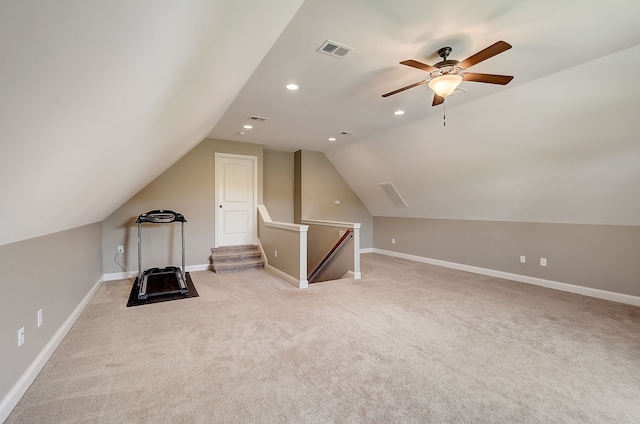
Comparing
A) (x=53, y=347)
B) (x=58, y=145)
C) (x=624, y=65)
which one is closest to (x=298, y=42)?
(x=58, y=145)

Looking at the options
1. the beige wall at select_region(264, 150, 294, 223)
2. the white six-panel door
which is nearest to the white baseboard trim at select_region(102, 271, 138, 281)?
the white six-panel door

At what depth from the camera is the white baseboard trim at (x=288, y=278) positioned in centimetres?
434

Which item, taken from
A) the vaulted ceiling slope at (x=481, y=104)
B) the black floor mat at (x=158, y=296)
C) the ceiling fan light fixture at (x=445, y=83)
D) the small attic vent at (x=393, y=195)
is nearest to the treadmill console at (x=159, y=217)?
the black floor mat at (x=158, y=296)

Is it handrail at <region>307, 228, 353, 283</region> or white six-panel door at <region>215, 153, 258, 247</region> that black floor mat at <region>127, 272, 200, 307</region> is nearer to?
white six-panel door at <region>215, 153, 258, 247</region>

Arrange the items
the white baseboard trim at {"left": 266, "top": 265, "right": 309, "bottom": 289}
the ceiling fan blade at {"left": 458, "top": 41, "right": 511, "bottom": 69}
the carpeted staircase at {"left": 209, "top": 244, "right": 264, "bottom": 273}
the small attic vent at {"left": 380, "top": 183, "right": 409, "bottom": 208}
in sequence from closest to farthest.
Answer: the ceiling fan blade at {"left": 458, "top": 41, "right": 511, "bottom": 69} < the white baseboard trim at {"left": 266, "top": 265, "right": 309, "bottom": 289} < the carpeted staircase at {"left": 209, "top": 244, "right": 264, "bottom": 273} < the small attic vent at {"left": 380, "top": 183, "right": 409, "bottom": 208}

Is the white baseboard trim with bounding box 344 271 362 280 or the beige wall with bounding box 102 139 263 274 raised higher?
the beige wall with bounding box 102 139 263 274

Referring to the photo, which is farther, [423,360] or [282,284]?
[282,284]

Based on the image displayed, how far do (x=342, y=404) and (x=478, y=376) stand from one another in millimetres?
1090

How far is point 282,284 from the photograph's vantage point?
455 cm

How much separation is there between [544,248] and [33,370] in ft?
20.3

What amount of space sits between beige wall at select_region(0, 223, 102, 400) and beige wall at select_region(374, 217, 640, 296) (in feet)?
20.0

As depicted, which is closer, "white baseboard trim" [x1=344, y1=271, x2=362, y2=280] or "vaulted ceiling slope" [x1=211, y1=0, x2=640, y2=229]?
"vaulted ceiling slope" [x1=211, y1=0, x2=640, y2=229]

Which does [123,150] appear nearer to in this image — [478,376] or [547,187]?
[478,376]

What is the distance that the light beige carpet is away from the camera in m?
1.78
